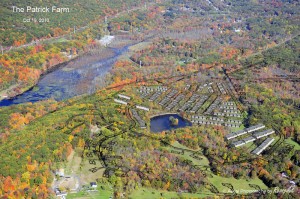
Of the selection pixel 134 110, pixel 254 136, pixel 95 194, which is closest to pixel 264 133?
pixel 254 136

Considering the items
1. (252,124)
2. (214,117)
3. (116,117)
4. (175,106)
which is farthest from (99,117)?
(252,124)

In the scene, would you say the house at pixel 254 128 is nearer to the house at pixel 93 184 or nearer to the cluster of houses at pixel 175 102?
the cluster of houses at pixel 175 102

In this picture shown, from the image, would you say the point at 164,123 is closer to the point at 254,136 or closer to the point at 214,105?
the point at 214,105

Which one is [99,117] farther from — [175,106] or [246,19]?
[246,19]

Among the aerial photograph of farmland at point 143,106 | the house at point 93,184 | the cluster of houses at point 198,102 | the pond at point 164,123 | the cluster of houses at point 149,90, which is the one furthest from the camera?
the cluster of houses at point 149,90

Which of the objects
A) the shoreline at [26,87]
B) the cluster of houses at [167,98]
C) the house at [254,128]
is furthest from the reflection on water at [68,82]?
the house at [254,128]
